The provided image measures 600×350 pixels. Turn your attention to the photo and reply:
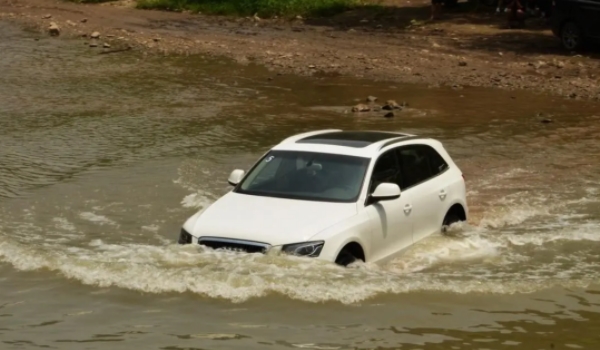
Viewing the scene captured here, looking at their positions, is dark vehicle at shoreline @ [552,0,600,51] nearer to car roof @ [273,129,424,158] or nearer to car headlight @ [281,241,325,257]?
car roof @ [273,129,424,158]

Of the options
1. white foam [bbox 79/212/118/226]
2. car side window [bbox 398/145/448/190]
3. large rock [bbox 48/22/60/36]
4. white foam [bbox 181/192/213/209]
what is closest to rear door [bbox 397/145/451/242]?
car side window [bbox 398/145/448/190]

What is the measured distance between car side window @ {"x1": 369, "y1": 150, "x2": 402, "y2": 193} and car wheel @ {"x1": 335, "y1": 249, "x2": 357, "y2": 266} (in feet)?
3.30

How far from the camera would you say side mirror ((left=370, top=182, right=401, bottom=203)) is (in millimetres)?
11172

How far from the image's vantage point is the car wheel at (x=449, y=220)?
41.2 feet

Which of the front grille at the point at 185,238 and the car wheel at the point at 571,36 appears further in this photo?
the car wheel at the point at 571,36

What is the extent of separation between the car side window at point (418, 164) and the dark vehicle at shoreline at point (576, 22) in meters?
14.5

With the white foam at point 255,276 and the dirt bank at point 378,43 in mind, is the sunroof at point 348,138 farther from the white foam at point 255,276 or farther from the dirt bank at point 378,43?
the dirt bank at point 378,43

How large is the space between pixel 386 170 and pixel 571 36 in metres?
16.3

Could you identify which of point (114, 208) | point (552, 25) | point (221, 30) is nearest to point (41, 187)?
point (114, 208)

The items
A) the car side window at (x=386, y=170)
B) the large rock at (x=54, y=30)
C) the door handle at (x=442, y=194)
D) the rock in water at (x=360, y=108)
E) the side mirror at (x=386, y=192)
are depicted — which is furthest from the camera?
the large rock at (x=54, y=30)

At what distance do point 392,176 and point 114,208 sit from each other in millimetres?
4357

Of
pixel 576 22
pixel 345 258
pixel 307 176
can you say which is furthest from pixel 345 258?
pixel 576 22

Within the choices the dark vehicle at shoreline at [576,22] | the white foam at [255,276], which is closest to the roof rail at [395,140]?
the white foam at [255,276]

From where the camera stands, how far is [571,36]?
1062 inches
